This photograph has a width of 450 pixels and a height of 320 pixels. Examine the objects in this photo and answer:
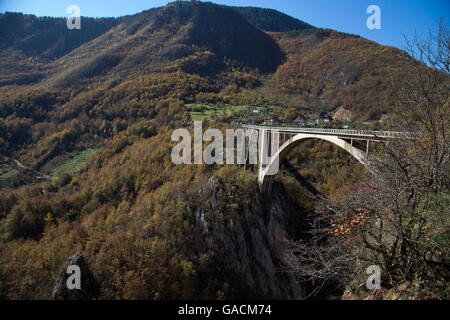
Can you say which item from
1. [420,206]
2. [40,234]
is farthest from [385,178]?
[40,234]

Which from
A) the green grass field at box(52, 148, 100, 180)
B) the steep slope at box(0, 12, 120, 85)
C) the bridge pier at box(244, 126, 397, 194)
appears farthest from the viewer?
Result: the steep slope at box(0, 12, 120, 85)

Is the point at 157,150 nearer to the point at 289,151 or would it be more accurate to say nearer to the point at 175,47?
the point at 289,151

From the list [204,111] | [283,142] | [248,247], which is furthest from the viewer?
[204,111]

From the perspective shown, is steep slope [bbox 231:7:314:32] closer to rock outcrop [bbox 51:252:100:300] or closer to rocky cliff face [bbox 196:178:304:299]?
rocky cliff face [bbox 196:178:304:299]

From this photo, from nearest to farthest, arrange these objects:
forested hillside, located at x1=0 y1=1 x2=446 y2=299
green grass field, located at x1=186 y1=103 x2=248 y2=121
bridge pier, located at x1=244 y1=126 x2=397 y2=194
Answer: bridge pier, located at x1=244 y1=126 x2=397 y2=194 → forested hillside, located at x1=0 y1=1 x2=446 y2=299 → green grass field, located at x1=186 y1=103 x2=248 y2=121

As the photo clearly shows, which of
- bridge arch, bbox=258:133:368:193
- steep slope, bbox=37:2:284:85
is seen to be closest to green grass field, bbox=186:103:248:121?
bridge arch, bbox=258:133:368:193

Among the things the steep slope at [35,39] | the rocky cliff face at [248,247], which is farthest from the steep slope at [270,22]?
the rocky cliff face at [248,247]

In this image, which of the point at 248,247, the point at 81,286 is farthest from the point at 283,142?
the point at 81,286
